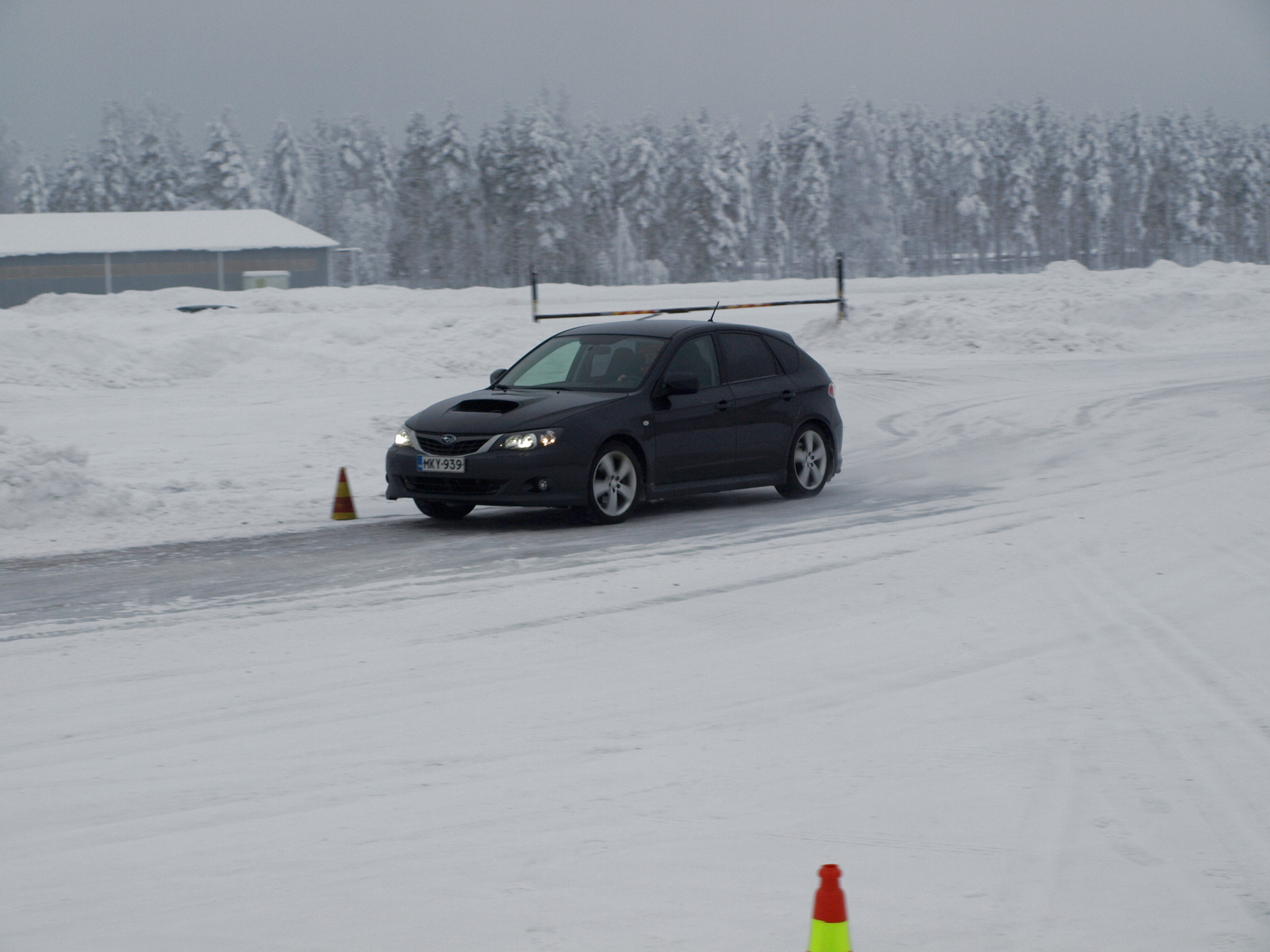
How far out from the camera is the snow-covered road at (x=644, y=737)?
4.05m

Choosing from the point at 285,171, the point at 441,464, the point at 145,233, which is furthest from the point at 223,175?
the point at 441,464

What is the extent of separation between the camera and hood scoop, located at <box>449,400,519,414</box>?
11.1 m

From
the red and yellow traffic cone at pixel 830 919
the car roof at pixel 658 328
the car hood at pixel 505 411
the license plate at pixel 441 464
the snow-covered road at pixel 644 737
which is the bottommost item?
the snow-covered road at pixel 644 737

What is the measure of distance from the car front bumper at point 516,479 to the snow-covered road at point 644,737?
287 millimetres

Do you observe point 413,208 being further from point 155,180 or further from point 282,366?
point 282,366

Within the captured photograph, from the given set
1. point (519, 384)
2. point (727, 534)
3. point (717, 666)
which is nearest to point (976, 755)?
point (717, 666)

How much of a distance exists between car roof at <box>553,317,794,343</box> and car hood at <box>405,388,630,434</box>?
2.87 feet

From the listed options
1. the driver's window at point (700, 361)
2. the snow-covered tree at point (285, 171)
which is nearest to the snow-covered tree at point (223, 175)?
the snow-covered tree at point (285, 171)

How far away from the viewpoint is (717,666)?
6.80 meters

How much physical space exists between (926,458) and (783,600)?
7.56 metres

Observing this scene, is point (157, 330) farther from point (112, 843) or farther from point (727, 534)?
point (112, 843)

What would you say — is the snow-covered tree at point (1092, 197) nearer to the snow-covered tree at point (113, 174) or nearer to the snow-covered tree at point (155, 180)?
the snow-covered tree at point (155, 180)

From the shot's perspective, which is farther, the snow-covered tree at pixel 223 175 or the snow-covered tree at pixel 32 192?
the snow-covered tree at pixel 32 192

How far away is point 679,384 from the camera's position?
11.6 m
